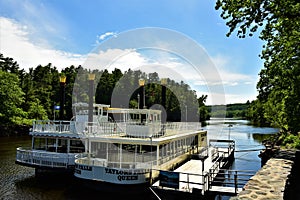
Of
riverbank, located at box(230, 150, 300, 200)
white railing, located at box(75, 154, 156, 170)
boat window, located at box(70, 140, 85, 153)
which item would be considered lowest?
white railing, located at box(75, 154, 156, 170)

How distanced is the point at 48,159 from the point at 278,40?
51.1 feet

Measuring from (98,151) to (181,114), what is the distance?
209 feet

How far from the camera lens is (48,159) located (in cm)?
1759

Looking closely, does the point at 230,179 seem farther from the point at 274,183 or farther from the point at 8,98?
the point at 8,98

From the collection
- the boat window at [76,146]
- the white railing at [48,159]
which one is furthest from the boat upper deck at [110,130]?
the white railing at [48,159]

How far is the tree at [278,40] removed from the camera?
10.1 meters

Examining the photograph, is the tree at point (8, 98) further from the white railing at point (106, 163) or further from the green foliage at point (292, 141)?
the green foliage at point (292, 141)

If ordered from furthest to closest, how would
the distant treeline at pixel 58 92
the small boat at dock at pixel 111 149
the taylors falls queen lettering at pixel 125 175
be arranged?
the distant treeline at pixel 58 92
the small boat at dock at pixel 111 149
the taylors falls queen lettering at pixel 125 175

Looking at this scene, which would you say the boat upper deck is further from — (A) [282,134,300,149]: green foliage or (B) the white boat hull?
(A) [282,134,300,149]: green foliage

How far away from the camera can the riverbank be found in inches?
329

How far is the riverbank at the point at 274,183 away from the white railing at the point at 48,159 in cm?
1165

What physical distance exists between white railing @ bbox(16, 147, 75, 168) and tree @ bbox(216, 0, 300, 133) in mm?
12687

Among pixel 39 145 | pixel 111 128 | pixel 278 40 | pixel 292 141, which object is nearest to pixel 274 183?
pixel 278 40

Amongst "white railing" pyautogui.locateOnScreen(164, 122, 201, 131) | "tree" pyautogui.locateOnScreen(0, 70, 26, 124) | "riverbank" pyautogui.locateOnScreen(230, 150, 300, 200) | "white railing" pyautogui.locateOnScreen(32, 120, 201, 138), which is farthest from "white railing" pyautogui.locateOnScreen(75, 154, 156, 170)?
"tree" pyautogui.locateOnScreen(0, 70, 26, 124)
